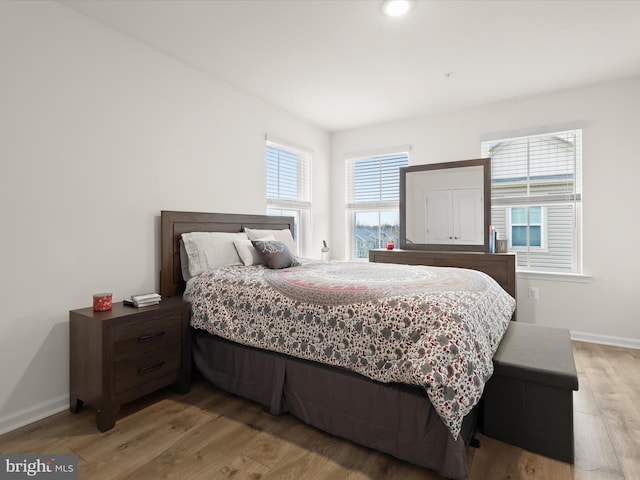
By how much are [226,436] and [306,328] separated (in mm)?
728

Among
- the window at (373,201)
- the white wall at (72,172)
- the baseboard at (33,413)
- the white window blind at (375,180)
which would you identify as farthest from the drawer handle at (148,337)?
the white window blind at (375,180)

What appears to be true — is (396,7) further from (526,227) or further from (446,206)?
(526,227)

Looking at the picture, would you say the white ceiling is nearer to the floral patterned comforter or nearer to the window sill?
the floral patterned comforter

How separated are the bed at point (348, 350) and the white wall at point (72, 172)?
1.13 ft

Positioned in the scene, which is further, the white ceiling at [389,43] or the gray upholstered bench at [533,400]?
the white ceiling at [389,43]

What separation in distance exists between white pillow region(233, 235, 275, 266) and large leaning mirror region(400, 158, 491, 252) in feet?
6.90

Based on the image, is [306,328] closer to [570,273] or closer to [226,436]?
[226,436]

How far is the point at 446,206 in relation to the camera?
415 centimetres

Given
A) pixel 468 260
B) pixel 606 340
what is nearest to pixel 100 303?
pixel 468 260

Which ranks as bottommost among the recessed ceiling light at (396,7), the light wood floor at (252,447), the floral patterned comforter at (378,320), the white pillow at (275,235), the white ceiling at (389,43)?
the light wood floor at (252,447)

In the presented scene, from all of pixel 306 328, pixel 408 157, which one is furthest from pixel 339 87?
pixel 306 328

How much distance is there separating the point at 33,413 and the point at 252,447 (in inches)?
54.7

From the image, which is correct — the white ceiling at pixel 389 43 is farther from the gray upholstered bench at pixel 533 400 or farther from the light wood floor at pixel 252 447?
the light wood floor at pixel 252 447

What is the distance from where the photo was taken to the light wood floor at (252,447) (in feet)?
5.29
